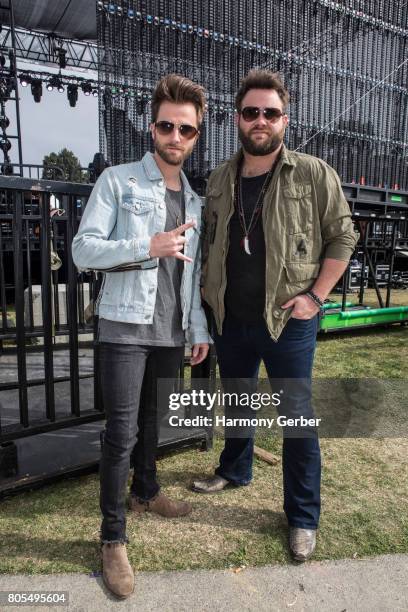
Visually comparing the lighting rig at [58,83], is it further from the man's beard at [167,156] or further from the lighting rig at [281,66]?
the man's beard at [167,156]

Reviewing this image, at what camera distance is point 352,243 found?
2115mm

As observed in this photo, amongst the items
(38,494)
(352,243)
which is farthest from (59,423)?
(352,243)

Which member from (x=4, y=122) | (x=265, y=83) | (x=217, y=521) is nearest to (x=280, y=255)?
(x=265, y=83)

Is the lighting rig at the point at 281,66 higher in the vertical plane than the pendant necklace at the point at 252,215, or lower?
higher

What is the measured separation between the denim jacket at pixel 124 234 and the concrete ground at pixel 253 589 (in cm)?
116

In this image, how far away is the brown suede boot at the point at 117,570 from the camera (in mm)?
1859

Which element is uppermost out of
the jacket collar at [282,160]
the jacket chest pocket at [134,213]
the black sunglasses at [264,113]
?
the black sunglasses at [264,113]

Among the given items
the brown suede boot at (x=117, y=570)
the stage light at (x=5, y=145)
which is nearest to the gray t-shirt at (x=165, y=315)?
the brown suede boot at (x=117, y=570)

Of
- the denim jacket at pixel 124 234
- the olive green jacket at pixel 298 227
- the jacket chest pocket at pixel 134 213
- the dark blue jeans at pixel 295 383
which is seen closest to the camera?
the denim jacket at pixel 124 234

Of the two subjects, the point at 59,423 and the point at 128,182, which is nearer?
the point at 128,182

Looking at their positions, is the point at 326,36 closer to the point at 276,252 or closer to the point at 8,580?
the point at 276,252

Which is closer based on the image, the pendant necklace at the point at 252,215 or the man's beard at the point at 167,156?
the man's beard at the point at 167,156

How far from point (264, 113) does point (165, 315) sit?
3.50 feet

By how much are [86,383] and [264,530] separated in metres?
2.04
